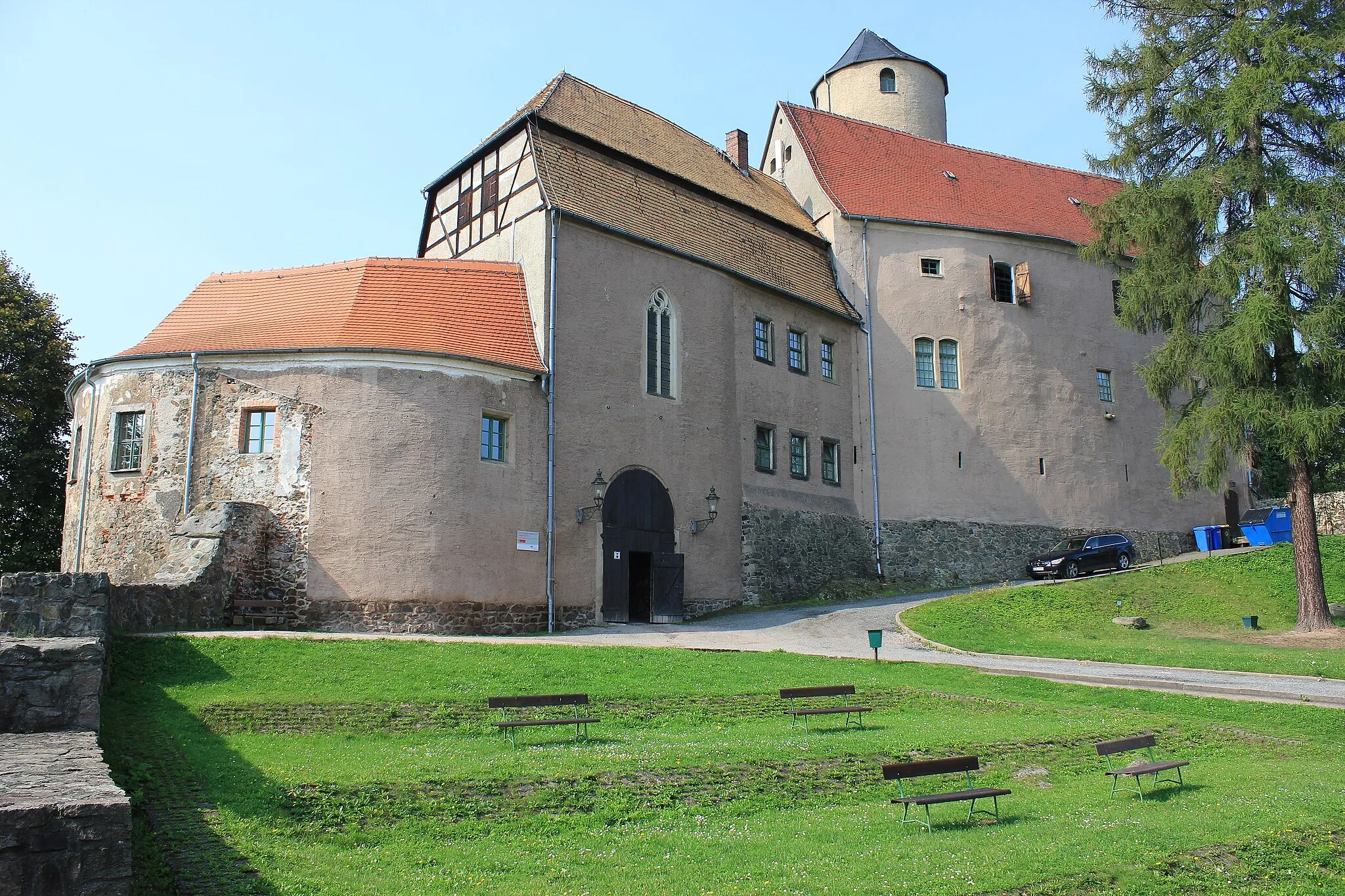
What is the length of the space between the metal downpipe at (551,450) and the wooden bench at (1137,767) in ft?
44.6

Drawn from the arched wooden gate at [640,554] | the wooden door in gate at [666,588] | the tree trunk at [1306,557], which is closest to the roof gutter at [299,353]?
the arched wooden gate at [640,554]

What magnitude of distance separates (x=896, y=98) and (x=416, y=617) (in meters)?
33.4

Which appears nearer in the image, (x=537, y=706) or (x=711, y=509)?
(x=537, y=706)

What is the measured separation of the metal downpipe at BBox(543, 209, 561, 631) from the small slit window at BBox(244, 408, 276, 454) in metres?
5.57

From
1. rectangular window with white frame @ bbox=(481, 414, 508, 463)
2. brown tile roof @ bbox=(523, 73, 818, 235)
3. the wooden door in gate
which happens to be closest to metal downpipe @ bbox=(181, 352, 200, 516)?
rectangular window with white frame @ bbox=(481, 414, 508, 463)

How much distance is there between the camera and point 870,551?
31.3 m

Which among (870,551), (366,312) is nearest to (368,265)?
(366,312)

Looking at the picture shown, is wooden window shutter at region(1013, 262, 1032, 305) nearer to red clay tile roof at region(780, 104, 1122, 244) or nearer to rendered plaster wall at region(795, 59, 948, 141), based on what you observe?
red clay tile roof at region(780, 104, 1122, 244)

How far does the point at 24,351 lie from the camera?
3023 centimetres

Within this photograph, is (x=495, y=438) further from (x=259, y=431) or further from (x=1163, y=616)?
(x=1163, y=616)

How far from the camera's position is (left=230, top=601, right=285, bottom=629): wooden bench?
1952 centimetres

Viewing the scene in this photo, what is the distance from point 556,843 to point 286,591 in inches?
544

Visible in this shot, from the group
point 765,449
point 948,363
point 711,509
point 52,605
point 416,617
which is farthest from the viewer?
point 948,363

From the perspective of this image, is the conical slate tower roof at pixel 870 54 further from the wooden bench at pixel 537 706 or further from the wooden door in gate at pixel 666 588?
the wooden bench at pixel 537 706
